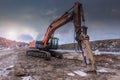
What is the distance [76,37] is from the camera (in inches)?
558

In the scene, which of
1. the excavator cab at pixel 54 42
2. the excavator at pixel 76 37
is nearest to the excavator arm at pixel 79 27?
the excavator at pixel 76 37

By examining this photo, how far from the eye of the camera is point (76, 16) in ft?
47.8

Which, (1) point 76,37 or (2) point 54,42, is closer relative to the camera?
(1) point 76,37

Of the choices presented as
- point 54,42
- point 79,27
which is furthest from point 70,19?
point 54,42

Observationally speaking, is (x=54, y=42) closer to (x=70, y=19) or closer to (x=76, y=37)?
(x=70, y=19)

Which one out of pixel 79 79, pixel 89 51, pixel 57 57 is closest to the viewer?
pixel 79 79

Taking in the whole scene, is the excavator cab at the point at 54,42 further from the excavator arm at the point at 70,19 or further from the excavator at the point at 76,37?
the excavator arm at the point at 70,19

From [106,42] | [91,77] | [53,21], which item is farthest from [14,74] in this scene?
[106,42]

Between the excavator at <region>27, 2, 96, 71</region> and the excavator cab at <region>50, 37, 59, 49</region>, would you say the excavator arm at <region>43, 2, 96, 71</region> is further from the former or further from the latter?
the excavator cab at <region>50, 37, 59, 49</region>

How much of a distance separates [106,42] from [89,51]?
42964 mm

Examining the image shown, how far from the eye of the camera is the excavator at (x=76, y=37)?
12.7 meters

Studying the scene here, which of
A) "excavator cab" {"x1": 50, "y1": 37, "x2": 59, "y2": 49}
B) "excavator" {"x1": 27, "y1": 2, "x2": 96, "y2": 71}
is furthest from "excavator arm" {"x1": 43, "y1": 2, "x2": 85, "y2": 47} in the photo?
"excavator cab" {"x1": 50, "y1": 37, "x2": 59, "y2": 49}

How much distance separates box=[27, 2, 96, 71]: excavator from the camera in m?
12.7

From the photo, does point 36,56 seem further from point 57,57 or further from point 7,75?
point 7,75
